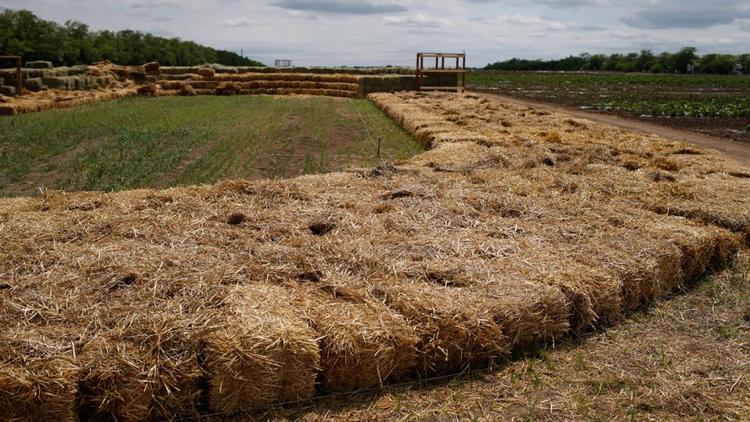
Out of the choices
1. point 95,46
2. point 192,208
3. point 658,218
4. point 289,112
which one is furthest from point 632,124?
point 95,46

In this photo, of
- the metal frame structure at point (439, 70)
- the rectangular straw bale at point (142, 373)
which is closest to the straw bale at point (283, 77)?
the metal frame structure at point (439, 70)

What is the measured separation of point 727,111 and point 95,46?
1505 inches

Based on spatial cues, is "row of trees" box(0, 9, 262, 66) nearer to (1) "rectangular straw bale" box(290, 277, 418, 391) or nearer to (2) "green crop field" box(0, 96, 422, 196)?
(2) "green crop field" box(0, 96, 422, 196)

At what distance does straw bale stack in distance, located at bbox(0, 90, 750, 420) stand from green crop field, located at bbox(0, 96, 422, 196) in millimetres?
4503

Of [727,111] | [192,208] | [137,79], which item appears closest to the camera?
[192,208]

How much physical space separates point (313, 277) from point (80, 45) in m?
40.0

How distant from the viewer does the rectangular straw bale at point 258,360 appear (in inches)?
173

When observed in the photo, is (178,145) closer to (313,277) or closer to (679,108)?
(313,277)

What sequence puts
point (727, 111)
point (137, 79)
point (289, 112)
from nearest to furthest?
point (289, 112) → point (727, 111) → point (137, 79)

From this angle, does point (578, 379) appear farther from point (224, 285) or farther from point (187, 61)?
point (187, 61)

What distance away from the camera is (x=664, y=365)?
5.47 metres

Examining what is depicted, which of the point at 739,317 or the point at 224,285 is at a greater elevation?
the point at 224,285

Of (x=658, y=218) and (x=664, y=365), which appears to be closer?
(x=664, y=365)

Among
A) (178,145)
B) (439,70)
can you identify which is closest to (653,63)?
(439,70)
